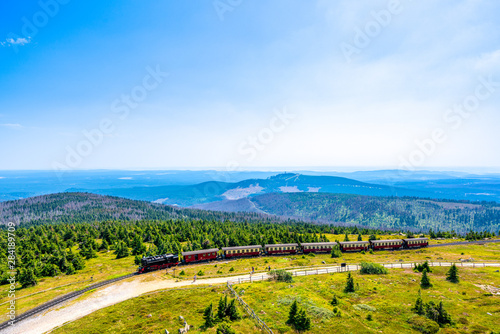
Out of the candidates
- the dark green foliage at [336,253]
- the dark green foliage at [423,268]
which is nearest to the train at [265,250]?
the dark green foliage at [336,253]

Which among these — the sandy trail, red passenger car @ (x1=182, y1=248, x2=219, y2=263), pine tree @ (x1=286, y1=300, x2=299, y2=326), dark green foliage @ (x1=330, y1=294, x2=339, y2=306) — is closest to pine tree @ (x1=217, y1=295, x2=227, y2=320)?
pine tree @ (x1=286, y1=300, x2=299, y2=326)

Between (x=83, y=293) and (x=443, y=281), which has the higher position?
(x=443, y=281)

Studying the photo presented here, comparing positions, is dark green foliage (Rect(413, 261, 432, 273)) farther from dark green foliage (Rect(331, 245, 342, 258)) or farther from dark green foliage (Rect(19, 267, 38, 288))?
dark green foliage (Rect(19, 267, 38, 288))

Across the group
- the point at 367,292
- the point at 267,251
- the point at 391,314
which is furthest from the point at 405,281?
the point at 267,251

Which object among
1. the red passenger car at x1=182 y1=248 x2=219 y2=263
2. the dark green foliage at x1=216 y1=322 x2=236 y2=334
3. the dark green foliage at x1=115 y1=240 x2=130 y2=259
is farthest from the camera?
the dark green foliage at x1=115 y1=240 x2=130 y2=259

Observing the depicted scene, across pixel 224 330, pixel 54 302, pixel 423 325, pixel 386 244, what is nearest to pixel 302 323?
pixel 224 330

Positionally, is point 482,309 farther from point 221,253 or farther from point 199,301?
point 221,253
